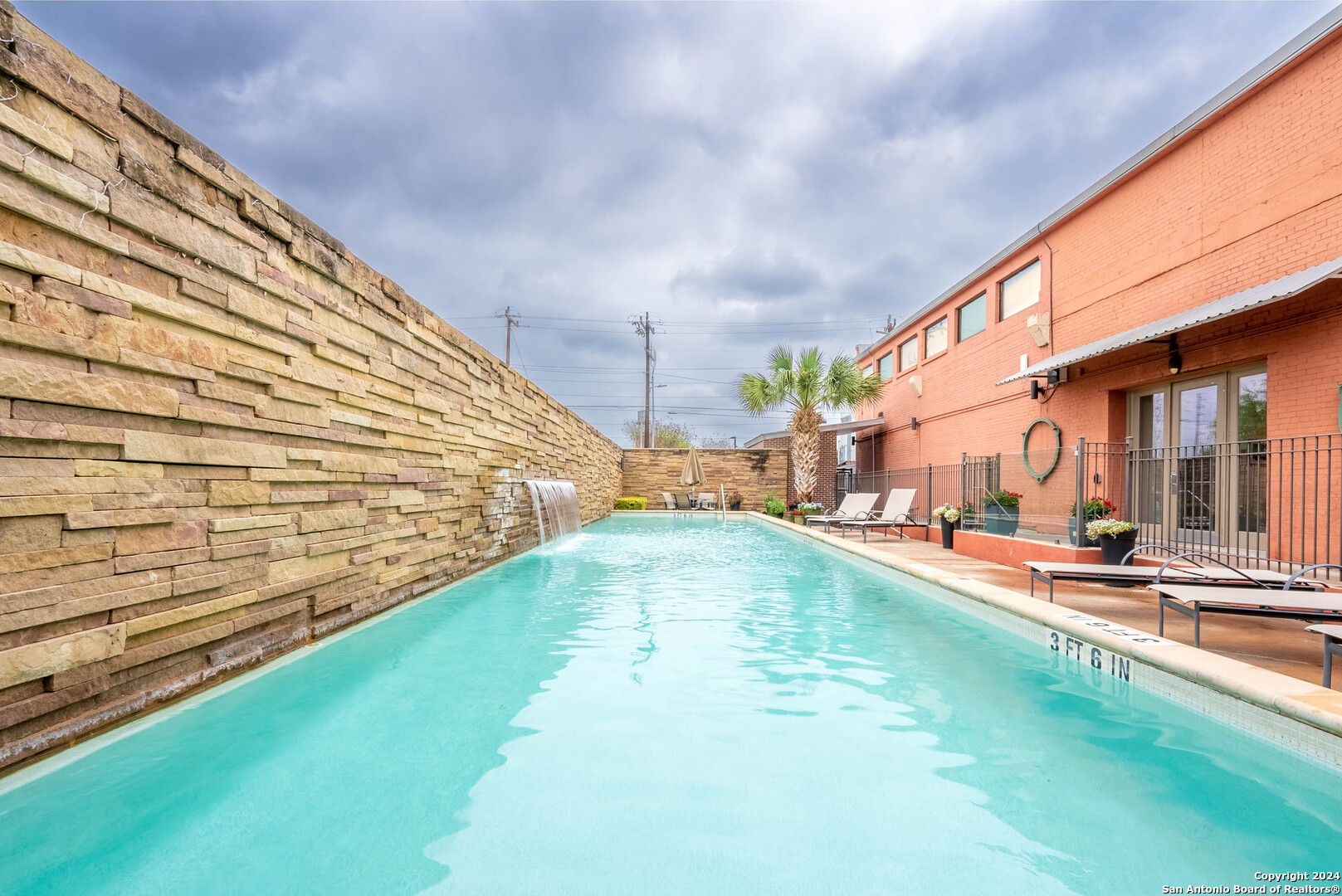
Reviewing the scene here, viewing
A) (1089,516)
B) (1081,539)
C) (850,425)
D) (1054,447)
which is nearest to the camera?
(1081,539)

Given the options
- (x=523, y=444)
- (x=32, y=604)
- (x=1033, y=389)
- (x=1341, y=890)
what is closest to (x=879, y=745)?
(x=1341, y=890)

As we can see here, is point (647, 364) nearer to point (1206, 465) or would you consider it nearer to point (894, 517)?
point (894, 517)

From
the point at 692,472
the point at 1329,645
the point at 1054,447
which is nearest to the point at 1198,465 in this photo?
the point at 1054,447

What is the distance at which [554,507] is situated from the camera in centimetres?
938

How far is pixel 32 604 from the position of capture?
190 cm

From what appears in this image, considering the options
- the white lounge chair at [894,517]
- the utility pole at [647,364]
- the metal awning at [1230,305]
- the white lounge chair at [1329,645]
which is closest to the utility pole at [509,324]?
the utility pole at [647,364]

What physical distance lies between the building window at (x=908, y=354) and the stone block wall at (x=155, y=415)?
1389 centimetres

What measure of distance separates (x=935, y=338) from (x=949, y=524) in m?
7.12

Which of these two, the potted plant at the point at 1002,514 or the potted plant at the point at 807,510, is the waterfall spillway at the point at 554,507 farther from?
the potted plant at the point at 1002,514

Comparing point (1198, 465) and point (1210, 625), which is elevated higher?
point (1198, 465)

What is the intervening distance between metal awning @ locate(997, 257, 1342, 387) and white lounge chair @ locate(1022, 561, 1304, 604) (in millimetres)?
2429

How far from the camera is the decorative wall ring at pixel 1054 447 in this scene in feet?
28.8

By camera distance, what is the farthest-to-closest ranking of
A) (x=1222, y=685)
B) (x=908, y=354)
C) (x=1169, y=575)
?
(x=908, y=354)
(x=1169, y=575)
(x=1222, y=685)

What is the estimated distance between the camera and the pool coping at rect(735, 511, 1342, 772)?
7.23ft
